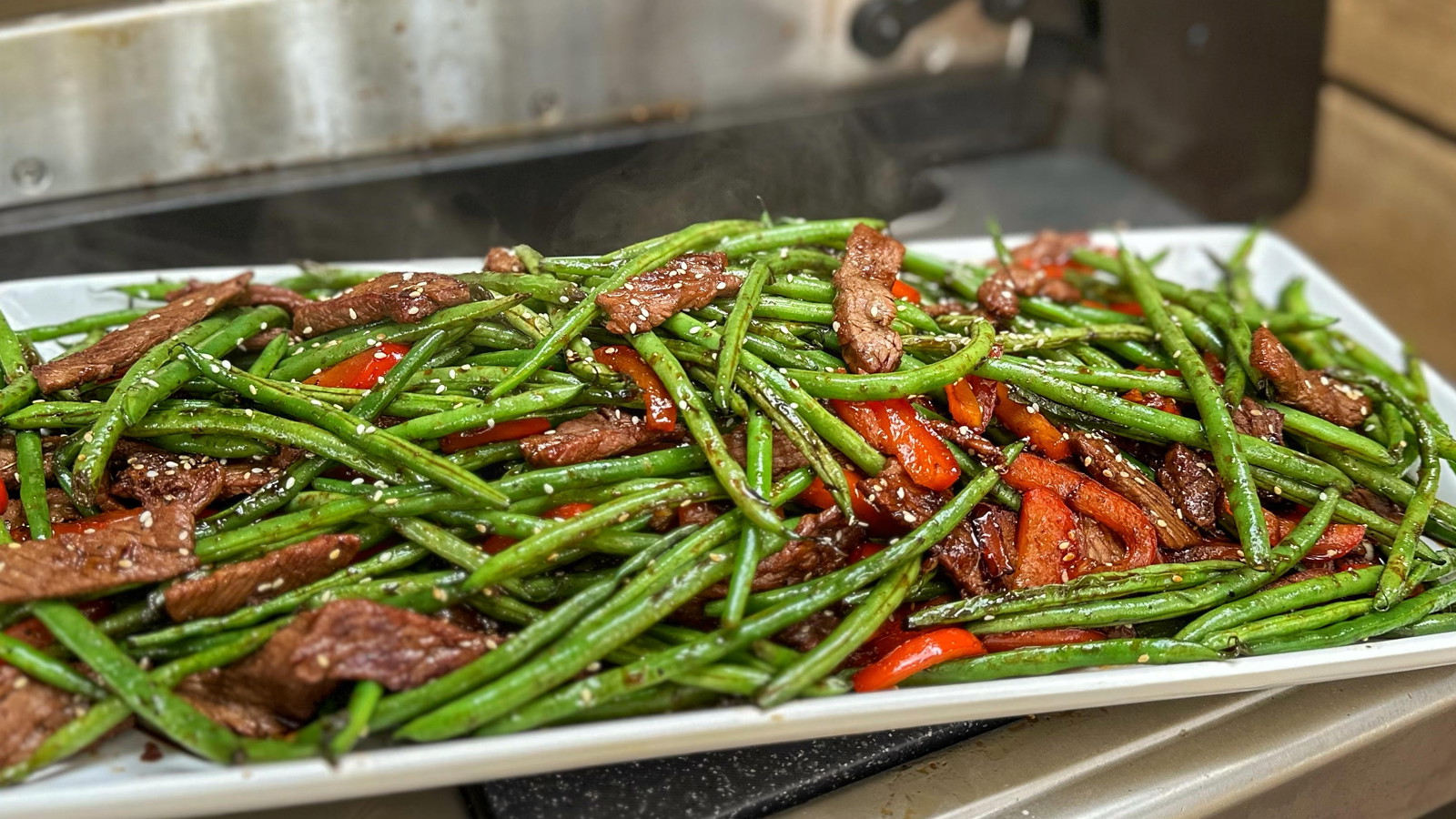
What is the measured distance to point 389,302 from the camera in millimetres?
2432

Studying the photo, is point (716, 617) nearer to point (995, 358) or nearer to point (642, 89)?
point (995, 358)

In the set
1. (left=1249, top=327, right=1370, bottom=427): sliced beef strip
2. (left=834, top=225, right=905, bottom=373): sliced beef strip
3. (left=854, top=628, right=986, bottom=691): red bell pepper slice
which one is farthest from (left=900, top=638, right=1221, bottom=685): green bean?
(left=1249, top=327, right=1370, bottom=427): sliced beef strip

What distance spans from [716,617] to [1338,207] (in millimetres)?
5338

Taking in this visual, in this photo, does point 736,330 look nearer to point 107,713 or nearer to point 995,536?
point 995,536

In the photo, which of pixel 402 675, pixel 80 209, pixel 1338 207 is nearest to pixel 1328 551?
pixel 402 675

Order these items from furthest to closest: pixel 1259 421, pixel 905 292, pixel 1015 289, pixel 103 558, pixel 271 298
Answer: pixel 1015 289, pixel 905 292, pixel 271 298, pixel 1259 421, pixel 103 558

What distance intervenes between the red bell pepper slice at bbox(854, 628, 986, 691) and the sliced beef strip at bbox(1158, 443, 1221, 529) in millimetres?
703

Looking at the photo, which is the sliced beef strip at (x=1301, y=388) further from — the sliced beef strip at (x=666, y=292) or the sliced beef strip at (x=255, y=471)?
the sliced beef strip at (x=255, y=471)

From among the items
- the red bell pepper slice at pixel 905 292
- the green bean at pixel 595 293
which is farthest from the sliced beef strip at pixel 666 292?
the red bell pepper slice at pixel 905 292

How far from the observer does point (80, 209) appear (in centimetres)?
395

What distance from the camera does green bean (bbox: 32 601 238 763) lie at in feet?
5.88

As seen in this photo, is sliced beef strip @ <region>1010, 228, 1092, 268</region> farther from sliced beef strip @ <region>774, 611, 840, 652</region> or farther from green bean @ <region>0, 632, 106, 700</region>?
green bean @ <region>0, 632, 106, 700</region>

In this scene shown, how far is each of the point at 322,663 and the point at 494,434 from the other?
67 centimetres

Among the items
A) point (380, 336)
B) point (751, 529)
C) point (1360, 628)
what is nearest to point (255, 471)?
point (380, 336)
